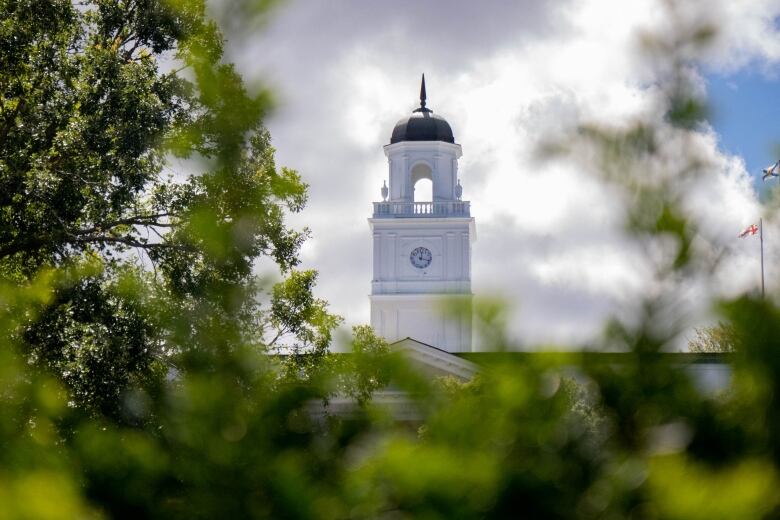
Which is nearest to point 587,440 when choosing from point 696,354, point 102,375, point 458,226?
point 696,354

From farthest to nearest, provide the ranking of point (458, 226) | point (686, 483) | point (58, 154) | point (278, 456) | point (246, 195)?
point (458, 226), point (58, 154), point (246, 195), point (278, 456), point (686, 483)

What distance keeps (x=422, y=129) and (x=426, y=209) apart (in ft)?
15.1

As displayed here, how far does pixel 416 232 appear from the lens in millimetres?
62781

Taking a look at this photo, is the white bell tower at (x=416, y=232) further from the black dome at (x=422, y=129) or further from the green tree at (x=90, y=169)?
the green tree at (x=90, y=169)

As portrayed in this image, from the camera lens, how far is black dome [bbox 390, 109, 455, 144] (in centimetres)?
6303

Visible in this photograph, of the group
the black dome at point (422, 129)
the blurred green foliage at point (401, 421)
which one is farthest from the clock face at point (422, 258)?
the blurred green foliage at point (401, 421)

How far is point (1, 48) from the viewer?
1755 centimetres

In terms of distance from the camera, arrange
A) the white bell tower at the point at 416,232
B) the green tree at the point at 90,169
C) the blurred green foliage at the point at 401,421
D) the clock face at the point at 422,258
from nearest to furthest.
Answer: the blurred green foliage at the point at 401,421 → the green tree at the point at 90,169 → the white bell tower at the point at 416,232 → the clock face at the point at 422,258

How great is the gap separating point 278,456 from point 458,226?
61088 millimetres

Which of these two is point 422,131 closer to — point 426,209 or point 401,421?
point 426,209

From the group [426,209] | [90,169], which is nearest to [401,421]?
[90,169]

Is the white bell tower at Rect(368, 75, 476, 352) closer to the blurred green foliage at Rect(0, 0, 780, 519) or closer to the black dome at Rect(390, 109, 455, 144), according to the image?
the black dome at Rect(390, 109, 455, 144)

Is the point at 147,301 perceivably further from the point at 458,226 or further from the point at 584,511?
the point at 458,226

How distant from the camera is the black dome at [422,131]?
63.0m
